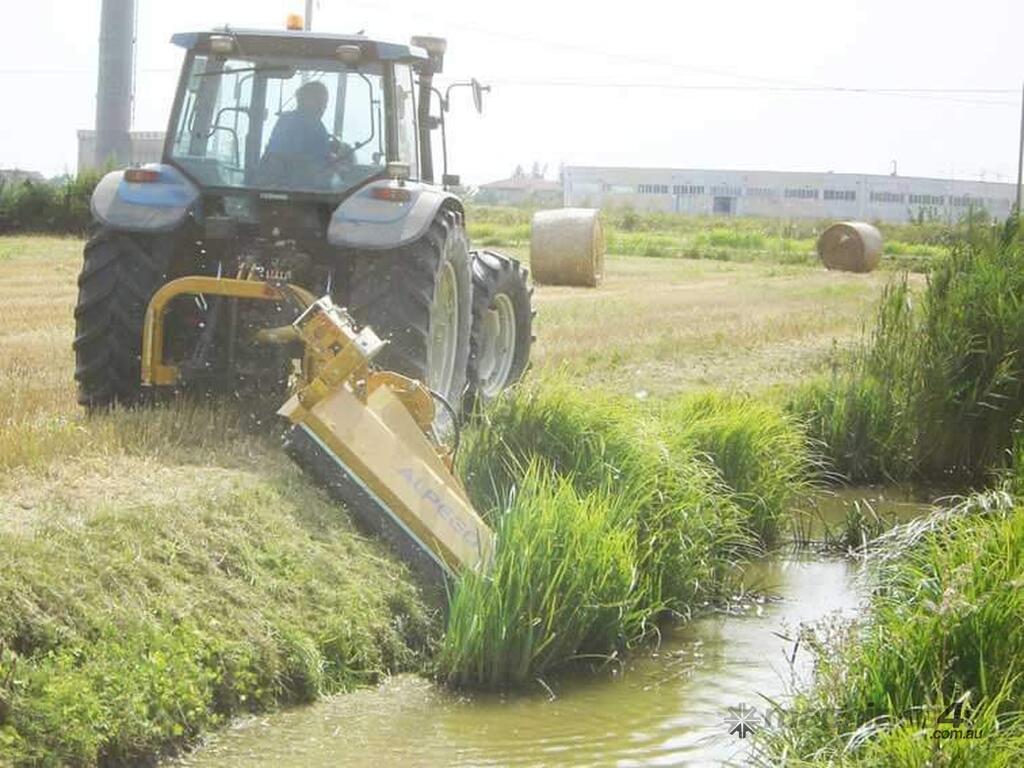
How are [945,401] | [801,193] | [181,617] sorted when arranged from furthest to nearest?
[801,193], [945,401], [181,617]

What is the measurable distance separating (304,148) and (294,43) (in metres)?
0.59

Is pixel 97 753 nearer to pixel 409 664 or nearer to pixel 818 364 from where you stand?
pixel 409 664

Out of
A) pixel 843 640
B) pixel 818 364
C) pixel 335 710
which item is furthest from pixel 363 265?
pixel 818 364

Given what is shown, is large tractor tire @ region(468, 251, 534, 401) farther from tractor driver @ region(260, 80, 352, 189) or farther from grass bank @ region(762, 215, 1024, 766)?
grass bank @ region(762, 215, 1024, 766)

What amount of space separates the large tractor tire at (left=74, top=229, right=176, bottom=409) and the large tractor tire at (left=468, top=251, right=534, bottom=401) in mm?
2187

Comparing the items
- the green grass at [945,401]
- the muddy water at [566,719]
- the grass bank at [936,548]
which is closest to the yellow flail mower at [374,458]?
the muddy water at [566,719]

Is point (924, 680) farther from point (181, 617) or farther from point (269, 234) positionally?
point (269, 234)

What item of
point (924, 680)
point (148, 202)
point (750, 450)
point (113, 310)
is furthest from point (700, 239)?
point (924, 680)

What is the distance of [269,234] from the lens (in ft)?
31.8

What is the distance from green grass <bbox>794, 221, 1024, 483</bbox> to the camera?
1190 cm

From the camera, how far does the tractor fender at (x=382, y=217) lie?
9.12 metres

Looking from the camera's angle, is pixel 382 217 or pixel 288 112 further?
pixel 288 112

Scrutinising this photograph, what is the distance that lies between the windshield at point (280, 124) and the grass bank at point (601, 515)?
68.2 inches

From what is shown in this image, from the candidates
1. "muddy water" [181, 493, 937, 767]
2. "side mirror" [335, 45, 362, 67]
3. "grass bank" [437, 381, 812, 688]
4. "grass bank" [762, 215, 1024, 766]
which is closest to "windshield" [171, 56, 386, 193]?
"side mirror" [335, 45, 362, 67]
